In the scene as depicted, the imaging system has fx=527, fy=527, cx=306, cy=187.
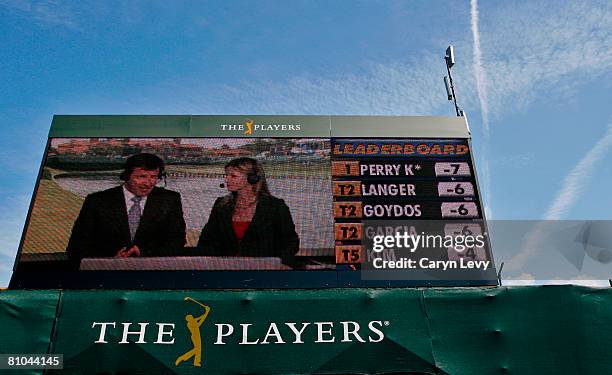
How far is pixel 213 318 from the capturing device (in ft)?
23.4

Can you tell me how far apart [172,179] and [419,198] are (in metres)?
4.43

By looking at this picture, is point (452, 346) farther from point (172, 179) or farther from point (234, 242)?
point (172, 179)

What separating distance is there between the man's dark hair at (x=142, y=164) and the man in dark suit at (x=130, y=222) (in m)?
0.02

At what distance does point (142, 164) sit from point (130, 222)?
3.87 ft

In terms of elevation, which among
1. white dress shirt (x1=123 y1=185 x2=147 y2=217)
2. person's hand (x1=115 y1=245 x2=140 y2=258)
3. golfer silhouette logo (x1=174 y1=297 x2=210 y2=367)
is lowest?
golfer silhouette logo (x1=174 y1=297 x2=210 y2=367)

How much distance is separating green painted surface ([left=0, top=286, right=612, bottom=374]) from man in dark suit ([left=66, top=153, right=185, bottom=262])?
1.70 metres

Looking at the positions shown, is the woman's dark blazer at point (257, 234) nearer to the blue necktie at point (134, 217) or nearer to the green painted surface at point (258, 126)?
the blue necktie at point (134, 217)

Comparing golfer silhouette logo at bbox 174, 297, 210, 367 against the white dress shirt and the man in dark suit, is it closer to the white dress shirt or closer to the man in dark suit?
the man in dark suit

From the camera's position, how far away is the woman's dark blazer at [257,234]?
8969 mm

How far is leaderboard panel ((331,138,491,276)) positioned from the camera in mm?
9062

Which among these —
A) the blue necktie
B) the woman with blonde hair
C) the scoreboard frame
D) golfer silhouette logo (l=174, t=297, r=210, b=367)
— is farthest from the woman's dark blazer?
golfer silhouette logo (l=174, t=297, r=210, b=367)

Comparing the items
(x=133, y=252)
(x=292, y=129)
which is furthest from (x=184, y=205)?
(x=292, y=129)

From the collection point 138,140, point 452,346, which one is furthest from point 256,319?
point 138,140

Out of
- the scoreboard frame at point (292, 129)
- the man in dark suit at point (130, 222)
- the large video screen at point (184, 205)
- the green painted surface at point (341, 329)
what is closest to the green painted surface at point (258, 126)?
the scoreboard frame at point (292, 129)
